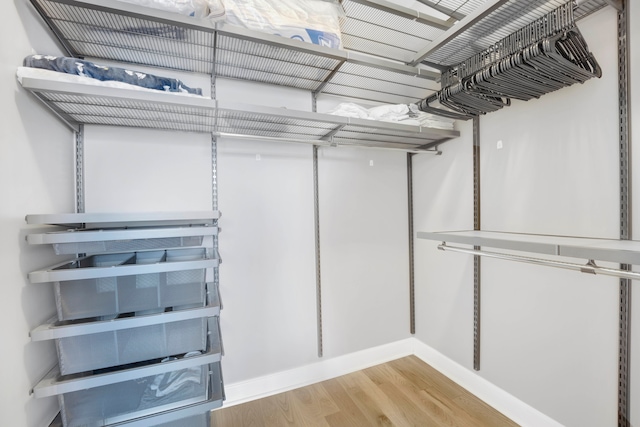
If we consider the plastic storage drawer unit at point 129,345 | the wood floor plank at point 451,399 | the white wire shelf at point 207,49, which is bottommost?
the wood floor plank at point 451,399

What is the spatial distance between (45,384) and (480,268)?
2.15 meters

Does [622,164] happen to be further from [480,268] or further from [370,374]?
[370,374]

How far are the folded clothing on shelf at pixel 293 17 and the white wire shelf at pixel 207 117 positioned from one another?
1.11ft

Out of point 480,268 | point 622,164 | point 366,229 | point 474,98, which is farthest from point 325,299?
point 622,164

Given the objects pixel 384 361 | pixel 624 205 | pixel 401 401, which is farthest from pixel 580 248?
pixel 384 361

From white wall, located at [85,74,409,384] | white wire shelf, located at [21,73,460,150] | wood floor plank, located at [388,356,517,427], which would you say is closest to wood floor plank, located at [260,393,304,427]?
white wall, located at [85,74,409,384]

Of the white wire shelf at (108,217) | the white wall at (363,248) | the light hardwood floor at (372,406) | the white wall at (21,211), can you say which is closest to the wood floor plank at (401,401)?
the light hardwood floor at (372,406)

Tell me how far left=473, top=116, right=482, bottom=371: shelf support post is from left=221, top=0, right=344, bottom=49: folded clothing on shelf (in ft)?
3.51

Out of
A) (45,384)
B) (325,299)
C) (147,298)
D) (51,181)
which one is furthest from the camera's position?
(325,299)

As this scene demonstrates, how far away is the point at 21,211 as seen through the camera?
0.91 meters

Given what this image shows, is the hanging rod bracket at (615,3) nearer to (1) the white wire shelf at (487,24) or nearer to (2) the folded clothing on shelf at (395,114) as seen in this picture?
(1) the white wire shelf at (487,24)

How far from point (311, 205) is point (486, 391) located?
165 centimetres

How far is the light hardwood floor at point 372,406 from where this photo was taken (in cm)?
156

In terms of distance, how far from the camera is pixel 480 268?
1.74 meters
